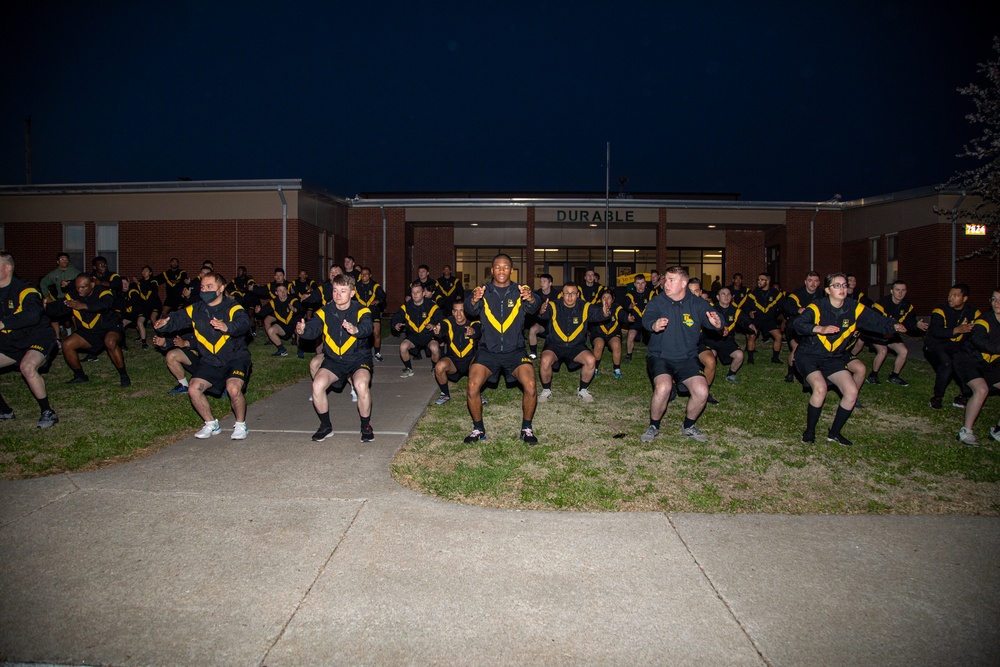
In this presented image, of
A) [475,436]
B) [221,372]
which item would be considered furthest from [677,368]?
[221,372]

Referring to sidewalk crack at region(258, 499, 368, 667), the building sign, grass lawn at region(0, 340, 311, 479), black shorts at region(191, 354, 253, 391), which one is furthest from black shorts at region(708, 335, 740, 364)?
the building sign

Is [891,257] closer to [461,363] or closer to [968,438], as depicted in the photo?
[968,438]

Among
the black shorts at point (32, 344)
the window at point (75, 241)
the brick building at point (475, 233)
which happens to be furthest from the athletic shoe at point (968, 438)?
the window at point (75, 241)

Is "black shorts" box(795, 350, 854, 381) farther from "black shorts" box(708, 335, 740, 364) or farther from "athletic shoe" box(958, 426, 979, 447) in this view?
"black shorts" box(708, 335, 740, 364)

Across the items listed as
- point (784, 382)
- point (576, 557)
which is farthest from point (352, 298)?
point (784, 382)

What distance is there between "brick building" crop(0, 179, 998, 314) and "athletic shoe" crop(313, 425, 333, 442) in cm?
1768

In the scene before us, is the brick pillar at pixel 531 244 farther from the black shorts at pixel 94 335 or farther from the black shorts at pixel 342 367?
the black shorts at pixel 342 367

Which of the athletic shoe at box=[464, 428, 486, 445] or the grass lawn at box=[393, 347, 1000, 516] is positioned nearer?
the grass lawn at box=[393, 347, 1000, 516]

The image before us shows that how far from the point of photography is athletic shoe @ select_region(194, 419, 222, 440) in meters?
6.82

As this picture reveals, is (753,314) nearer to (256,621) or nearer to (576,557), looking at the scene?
(576,557)

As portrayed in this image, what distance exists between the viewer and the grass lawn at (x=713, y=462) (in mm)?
4992

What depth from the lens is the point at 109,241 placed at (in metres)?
24.6

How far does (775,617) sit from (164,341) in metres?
8.45

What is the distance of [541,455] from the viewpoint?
6164 mm
